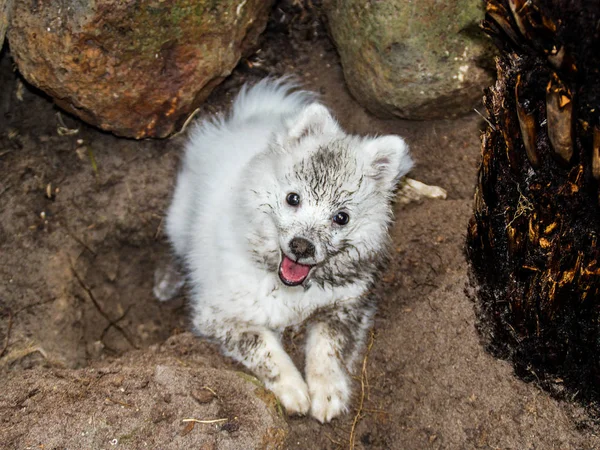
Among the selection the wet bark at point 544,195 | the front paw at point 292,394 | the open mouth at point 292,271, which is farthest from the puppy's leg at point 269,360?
the wet bark at point 544,195

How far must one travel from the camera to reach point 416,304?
12.8ft

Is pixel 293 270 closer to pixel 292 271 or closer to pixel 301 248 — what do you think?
pixel 292 271

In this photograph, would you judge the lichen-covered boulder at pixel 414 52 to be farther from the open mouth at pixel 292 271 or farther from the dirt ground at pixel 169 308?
the open mouth at pixel 292 271

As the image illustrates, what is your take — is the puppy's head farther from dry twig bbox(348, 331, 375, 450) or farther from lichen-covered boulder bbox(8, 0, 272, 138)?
lichen-covered boulder bbox(8, 0, 272, 138)

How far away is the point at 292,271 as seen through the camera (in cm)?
349

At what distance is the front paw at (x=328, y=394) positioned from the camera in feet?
12.1

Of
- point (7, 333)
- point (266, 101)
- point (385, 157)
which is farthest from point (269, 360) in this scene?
point (266, 101)

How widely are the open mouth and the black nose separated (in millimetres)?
203

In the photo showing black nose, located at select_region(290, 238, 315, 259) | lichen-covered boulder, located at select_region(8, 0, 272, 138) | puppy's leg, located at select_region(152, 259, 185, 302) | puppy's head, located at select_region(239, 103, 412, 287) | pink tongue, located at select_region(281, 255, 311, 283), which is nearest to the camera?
Result: black nose, located at select_region(290, 238, 315, 259)

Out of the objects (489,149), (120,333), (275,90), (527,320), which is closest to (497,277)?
(527,320)

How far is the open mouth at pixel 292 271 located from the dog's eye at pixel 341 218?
29 centimetres

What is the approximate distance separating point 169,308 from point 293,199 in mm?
1889

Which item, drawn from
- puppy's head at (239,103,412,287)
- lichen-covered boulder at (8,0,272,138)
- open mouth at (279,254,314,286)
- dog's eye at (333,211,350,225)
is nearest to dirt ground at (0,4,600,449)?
lichen-covered boulder at (8,0,272,138)

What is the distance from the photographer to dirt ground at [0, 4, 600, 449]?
3148 millimetres
